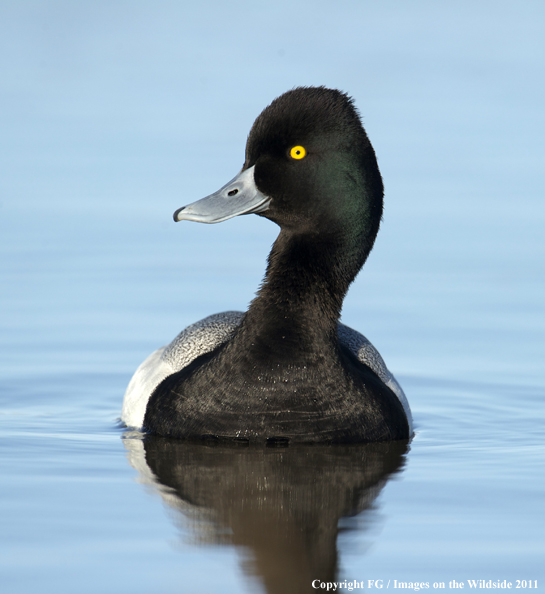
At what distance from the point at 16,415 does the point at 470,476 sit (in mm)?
3255

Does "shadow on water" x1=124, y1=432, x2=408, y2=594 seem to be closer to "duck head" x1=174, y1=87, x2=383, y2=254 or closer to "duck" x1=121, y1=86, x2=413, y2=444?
"duck" x1=121, y1=86, x2=413, y2=444

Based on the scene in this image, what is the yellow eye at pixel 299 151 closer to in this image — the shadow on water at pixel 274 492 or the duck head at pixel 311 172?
the duck head at pixel 311 172

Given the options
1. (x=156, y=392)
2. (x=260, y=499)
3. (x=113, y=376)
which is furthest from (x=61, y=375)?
(x=260, y=499)

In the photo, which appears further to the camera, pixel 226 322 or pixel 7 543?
pixel 226 322

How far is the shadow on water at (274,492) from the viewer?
5609 millimetres

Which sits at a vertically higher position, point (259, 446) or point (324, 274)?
point (324, 274)

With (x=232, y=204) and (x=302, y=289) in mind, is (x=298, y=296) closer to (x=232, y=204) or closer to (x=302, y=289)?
(x=302, y=289)

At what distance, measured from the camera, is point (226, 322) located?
341 inches

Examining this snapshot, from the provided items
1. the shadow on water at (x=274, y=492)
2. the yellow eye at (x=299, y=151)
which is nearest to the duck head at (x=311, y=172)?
the yellow eye at (x=299, y=151)

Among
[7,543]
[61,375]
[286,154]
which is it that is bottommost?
[7,543]

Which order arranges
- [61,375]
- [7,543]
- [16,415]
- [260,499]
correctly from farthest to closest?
[61,375] < [16,415] < [260,499] < [7,543]

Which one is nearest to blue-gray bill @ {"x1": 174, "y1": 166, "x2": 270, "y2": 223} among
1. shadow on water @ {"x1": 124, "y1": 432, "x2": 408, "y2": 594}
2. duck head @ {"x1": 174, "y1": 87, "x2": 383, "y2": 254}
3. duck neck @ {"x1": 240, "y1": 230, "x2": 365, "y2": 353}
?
duck head @ {"x1": 174, "y1": 87, "x2": 383, "y2": 254}

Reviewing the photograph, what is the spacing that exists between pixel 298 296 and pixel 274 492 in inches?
52.8

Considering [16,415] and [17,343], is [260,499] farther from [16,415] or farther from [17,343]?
[17,343]
